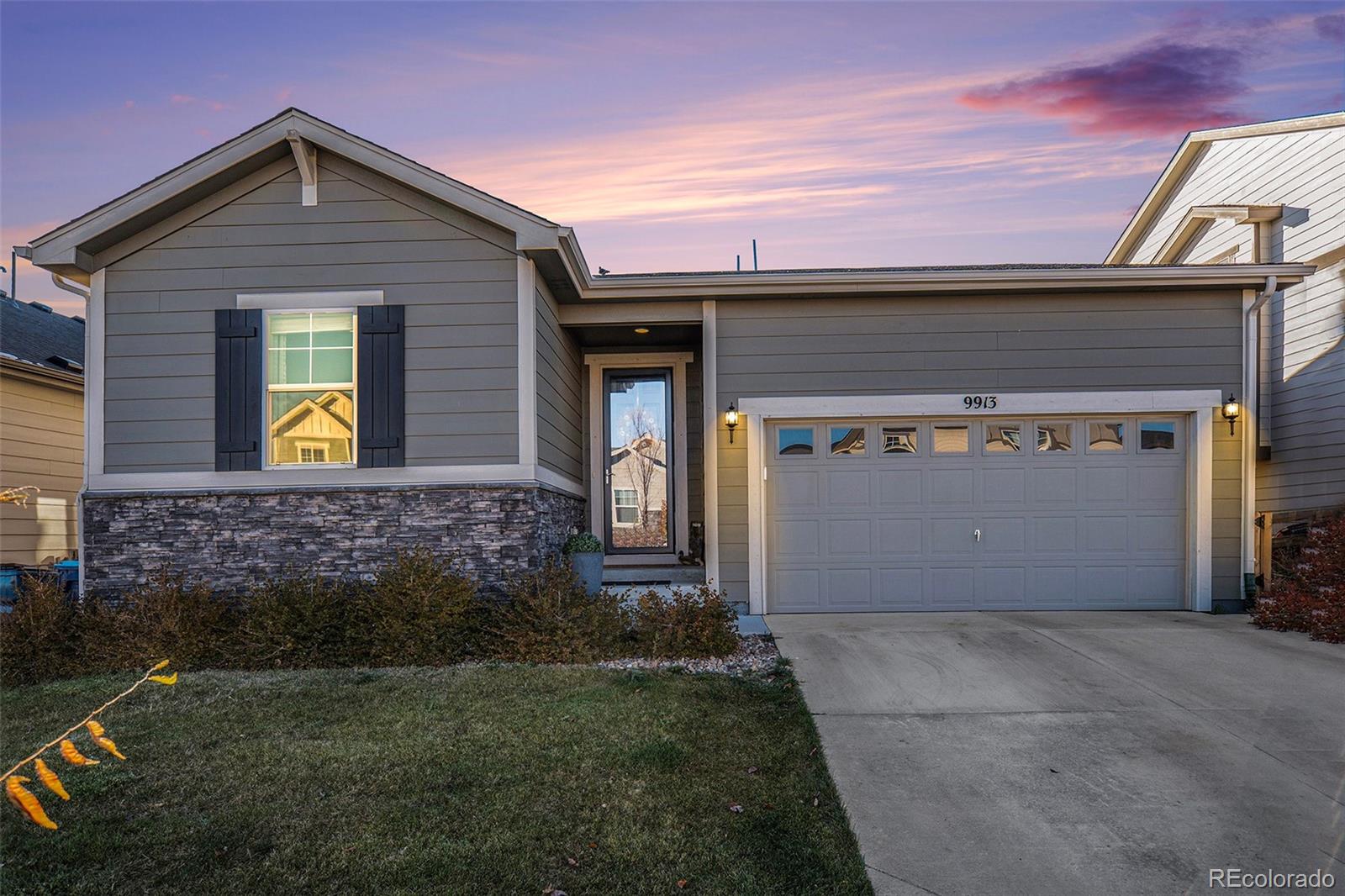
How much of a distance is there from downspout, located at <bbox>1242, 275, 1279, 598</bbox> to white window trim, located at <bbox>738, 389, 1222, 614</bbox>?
0.35 metres

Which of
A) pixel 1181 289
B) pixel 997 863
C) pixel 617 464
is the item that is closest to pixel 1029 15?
pixel 1181 289

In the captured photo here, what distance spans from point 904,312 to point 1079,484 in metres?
2.66

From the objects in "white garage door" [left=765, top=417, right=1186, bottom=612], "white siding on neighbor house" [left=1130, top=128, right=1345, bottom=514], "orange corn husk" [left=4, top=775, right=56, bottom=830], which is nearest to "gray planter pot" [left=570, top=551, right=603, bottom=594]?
"white garage door" [left=765, top=417, right=1186, bottom=612]

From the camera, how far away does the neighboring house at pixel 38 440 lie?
970cm

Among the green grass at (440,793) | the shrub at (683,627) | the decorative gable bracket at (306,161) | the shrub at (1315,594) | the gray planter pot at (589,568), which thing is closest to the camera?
the green grass at (440,793)

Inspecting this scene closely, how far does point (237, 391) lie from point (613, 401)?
4.34m

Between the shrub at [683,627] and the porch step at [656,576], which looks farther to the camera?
the porch step at [656,576]

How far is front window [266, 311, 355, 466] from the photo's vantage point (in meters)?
7.34

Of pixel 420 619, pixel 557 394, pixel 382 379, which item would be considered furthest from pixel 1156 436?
pixel 382 379

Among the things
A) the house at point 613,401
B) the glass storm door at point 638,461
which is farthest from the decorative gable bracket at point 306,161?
the glass storm door at point 638,461

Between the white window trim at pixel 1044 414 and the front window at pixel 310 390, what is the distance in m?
4.00

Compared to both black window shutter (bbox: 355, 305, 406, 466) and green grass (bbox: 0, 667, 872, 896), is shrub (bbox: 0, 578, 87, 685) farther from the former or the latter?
black window shutter (bbox: 355, 305, 406, 466)

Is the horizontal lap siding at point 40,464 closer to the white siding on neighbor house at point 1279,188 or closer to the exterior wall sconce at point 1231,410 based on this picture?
the exterior wall sconce at point 1231,410

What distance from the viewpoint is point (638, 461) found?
10.0 m
